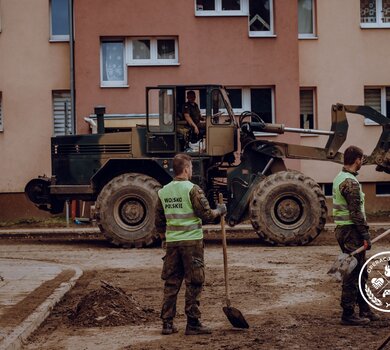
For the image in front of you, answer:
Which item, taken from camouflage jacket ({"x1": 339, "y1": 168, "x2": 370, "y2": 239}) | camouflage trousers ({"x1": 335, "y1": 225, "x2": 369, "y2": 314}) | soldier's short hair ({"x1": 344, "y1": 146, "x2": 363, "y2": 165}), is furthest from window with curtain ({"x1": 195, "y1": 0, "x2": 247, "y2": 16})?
camouflage trousers ({"x1": 335, "y1": 225, "x2": 369, "y2": 314})

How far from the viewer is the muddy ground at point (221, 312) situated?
9375mm

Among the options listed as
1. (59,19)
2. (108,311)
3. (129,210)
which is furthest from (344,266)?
(59,19)

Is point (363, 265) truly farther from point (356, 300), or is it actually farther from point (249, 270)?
point (249, 270)

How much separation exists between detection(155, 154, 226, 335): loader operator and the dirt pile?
2.52 feet

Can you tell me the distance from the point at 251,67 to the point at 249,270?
47.2ft

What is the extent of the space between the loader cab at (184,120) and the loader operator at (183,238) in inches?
397

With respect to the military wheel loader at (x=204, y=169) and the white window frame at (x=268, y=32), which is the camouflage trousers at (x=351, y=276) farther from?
the white window frame at (x=268, y=32)

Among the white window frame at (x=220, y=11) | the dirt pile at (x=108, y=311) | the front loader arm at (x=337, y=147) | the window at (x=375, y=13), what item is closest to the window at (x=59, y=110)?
the white window frame at (x=220, y=11)

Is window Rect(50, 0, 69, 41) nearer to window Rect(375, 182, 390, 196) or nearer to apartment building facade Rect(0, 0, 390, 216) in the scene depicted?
apartment building facade Rect(0, 0, 390, 216)

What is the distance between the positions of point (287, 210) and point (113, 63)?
34.9 feet

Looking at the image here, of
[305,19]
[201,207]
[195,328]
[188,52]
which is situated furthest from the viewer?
[305,19]

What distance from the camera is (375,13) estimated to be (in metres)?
30.7

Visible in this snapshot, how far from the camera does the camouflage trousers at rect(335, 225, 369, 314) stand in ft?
33.6

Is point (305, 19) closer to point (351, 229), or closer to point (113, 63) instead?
point (113, 63)
